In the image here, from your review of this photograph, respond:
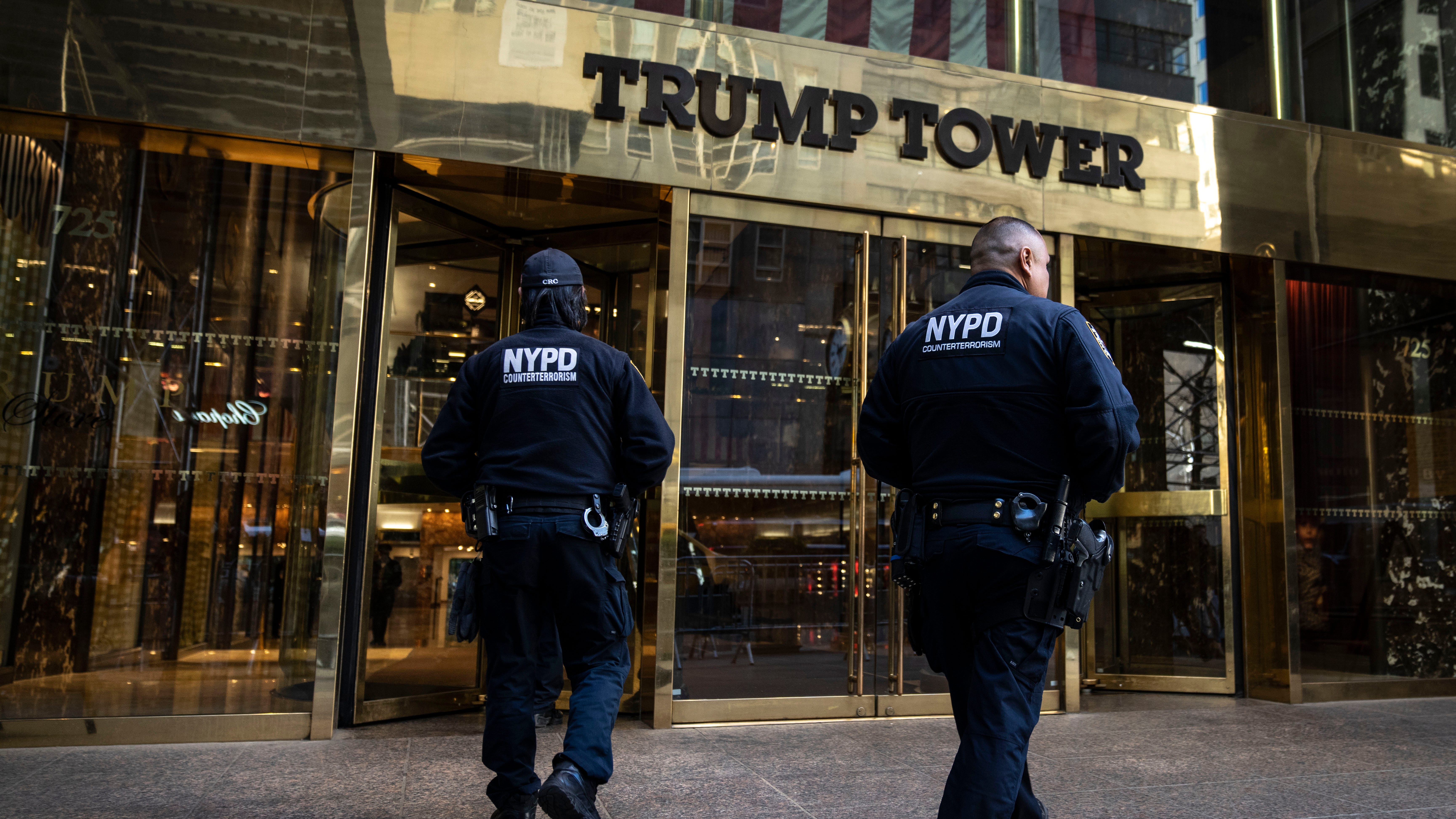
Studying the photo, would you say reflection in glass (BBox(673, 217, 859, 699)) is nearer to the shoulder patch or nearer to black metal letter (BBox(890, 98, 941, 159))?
black metal letter (BBox(890, 98, 941, 159))

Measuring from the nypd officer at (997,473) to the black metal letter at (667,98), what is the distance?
296 cm

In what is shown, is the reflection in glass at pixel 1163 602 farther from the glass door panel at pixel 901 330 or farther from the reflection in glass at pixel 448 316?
the reflection in glass at pixel 448 316

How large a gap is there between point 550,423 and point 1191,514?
17.2 feet

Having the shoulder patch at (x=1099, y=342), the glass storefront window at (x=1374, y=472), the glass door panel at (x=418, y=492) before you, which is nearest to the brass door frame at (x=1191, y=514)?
the glass storefront window at (x=1374, y=472)

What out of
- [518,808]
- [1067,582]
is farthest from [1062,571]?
[518,808]

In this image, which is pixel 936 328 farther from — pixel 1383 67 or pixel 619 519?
pixel 1383 67

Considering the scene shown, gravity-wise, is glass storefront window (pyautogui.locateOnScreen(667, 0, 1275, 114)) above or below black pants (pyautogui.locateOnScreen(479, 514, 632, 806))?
above

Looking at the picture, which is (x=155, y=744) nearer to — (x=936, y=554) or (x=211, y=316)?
(x=211, y=316)

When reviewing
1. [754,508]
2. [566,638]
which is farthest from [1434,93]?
[566,638]

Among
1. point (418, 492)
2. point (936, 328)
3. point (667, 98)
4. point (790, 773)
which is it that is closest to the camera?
point (936, 328)

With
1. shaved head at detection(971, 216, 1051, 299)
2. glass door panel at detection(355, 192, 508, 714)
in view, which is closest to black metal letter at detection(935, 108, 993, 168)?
glass door panel at detection(355, 192, 508, 714)

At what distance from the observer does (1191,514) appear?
7.09m

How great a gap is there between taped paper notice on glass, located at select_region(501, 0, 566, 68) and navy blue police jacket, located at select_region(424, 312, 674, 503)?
228 centimetres

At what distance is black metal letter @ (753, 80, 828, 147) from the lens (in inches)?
226
